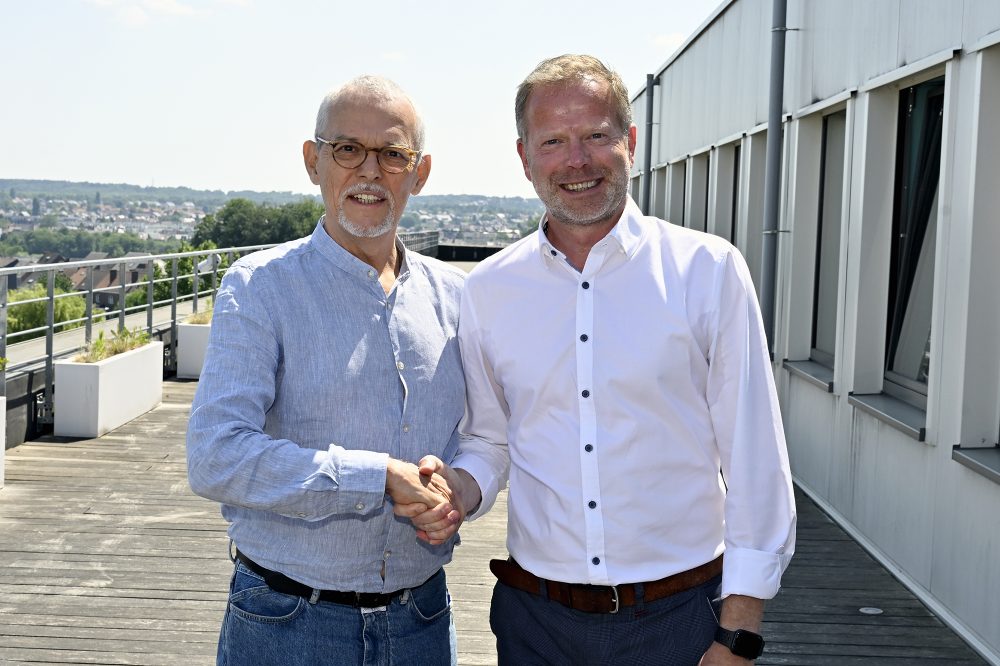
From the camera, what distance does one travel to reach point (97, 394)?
8.27m

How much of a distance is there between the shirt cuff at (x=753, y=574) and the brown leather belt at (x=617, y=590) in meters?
0.13

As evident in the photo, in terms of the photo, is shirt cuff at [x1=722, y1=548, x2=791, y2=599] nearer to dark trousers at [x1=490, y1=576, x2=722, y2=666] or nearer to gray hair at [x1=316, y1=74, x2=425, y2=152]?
dark trousers at [x1=490, y1=576, x2=722, y2=666]

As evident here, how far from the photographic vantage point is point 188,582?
516 centimetres

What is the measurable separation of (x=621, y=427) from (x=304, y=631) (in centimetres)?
68

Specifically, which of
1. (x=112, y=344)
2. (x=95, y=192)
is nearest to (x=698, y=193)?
(x=112, y=344)

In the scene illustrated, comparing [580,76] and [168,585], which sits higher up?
[580,76]

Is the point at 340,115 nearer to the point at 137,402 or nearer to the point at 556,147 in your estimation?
the point at 556,147

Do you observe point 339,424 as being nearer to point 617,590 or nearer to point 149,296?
point 617,590

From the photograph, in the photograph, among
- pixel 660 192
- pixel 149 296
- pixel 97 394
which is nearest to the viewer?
pixel 97 394

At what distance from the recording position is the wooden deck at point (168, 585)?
4.48 meters

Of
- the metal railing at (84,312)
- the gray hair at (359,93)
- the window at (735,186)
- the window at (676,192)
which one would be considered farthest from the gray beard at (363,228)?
the window at (676,192)

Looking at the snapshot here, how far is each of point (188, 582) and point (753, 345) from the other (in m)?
3.67

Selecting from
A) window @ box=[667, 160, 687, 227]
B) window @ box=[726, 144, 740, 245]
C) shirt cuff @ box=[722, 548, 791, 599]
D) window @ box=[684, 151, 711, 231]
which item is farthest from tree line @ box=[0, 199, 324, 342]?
window @ box=[684, 151, 711, 231]

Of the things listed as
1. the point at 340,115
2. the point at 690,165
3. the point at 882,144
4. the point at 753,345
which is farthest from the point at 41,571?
the point at 690,165
